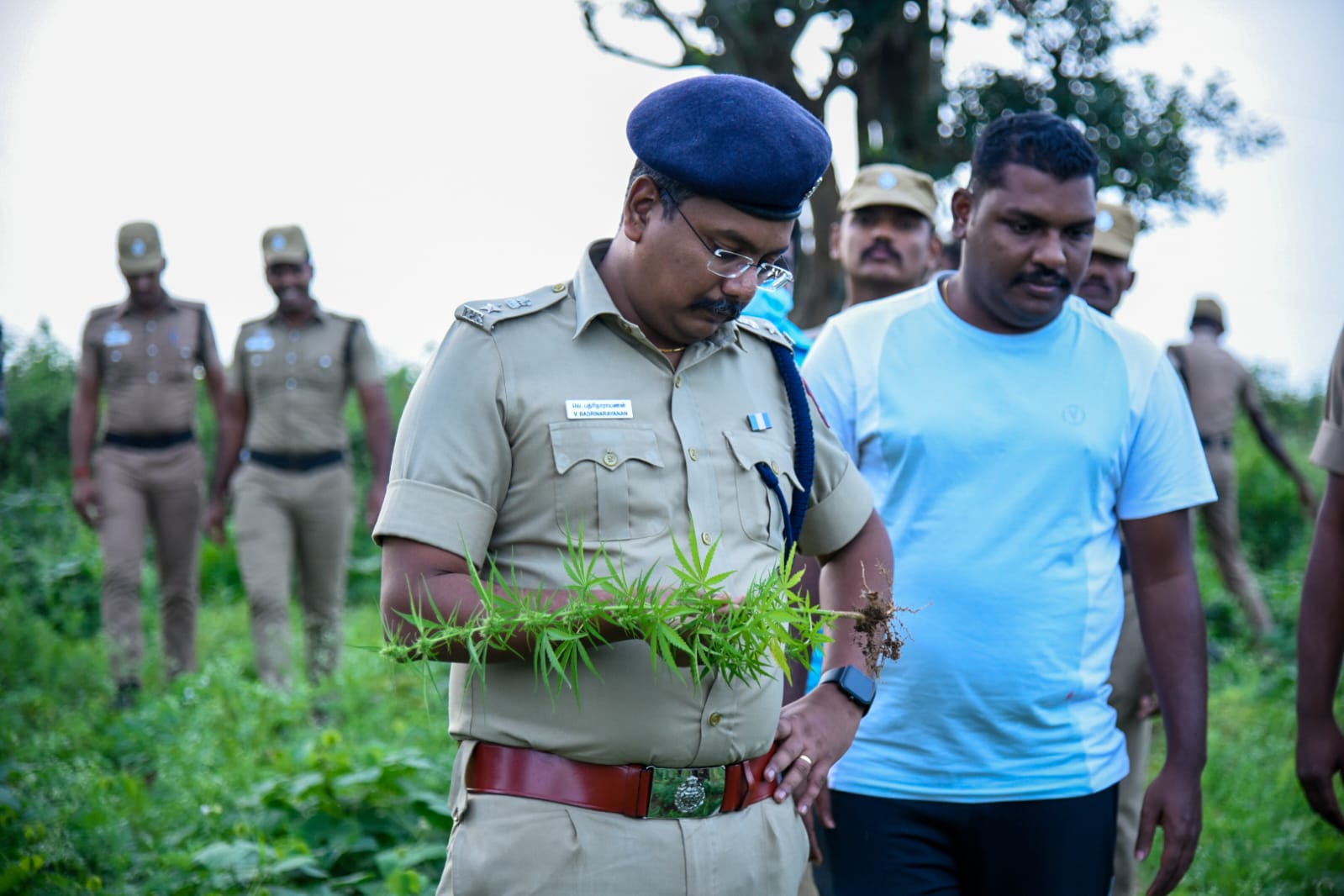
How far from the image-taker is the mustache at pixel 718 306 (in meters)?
2.15

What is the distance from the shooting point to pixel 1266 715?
284 inches

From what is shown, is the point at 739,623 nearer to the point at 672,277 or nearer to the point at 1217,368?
the point at 672,277

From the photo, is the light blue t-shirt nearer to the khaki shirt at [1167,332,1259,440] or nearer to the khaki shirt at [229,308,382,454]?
the khaki shirt at [229,308,382,454]

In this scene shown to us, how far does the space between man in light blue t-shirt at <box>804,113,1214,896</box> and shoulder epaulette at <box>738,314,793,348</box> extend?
544 millimetres

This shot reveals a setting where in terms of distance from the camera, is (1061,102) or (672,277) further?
(1061,102)

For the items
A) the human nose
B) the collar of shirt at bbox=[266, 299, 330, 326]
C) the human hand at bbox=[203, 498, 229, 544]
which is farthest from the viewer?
the human hand at bbox=[203, 498, 229, 544]

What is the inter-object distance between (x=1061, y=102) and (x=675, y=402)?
30.2 ft

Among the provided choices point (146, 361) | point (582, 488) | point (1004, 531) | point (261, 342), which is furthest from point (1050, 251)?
point (146, 361)

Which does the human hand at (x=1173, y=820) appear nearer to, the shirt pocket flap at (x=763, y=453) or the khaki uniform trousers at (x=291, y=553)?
the shirt pocket flap at (x=763, y=453)

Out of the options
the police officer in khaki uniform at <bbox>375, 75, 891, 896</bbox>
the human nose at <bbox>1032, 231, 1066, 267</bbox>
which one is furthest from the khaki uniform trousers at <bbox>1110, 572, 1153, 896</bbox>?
the police officer in khaki uniform at <bbox>375, 75, 891, 896</bbox>

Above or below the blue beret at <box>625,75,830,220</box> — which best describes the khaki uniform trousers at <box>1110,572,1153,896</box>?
below

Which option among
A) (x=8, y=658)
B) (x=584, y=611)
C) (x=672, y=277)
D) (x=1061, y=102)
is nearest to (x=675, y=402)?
(x=672, y=277)

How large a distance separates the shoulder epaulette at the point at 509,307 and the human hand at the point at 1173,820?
6.05ft

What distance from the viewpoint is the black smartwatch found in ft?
7.72
